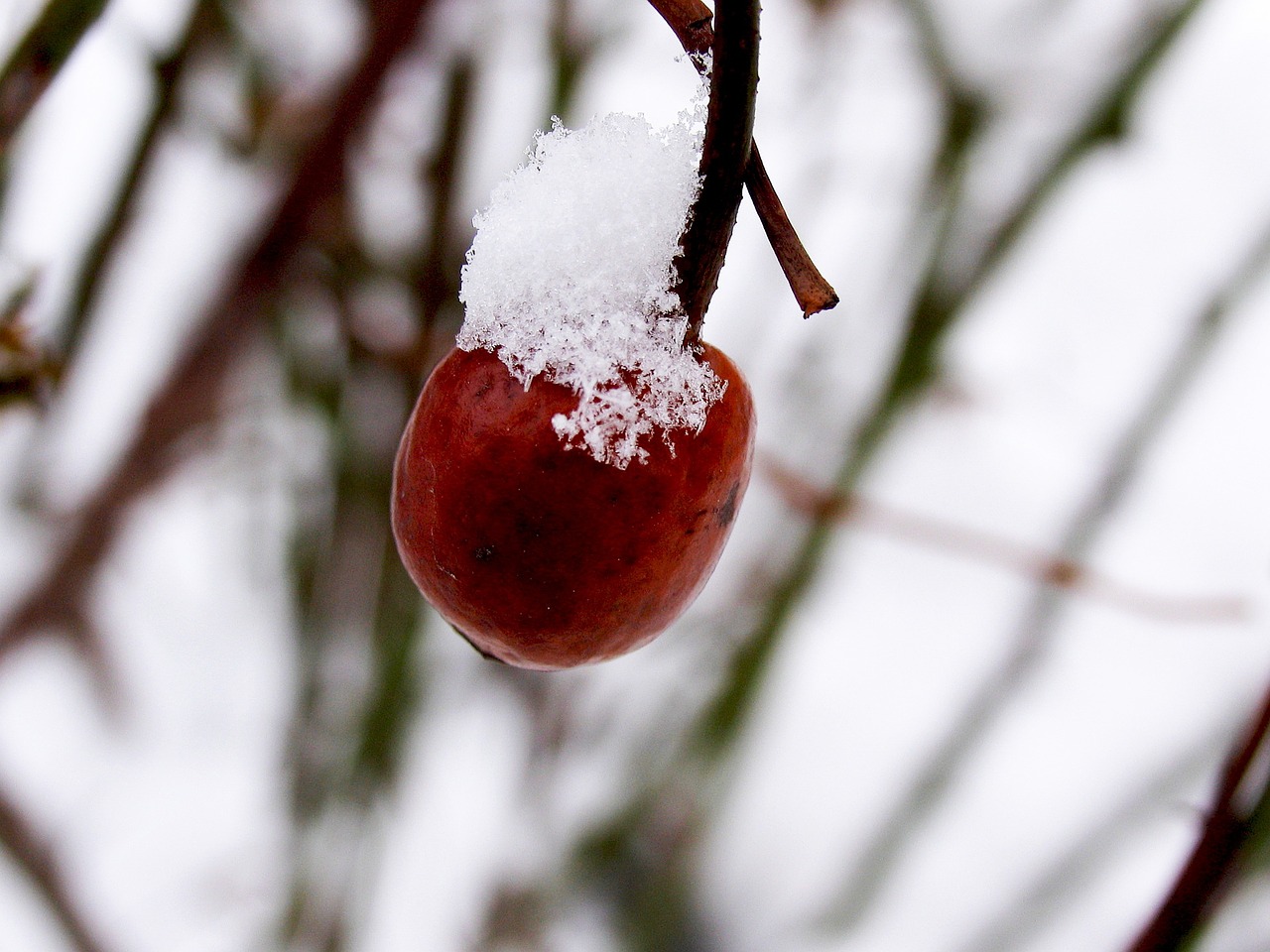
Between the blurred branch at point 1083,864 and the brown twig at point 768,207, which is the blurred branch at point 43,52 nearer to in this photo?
the brown twig at point 768,207

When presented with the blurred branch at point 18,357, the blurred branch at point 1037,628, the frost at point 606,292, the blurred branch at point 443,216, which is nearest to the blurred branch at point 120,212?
the blurred branch at point 443,216

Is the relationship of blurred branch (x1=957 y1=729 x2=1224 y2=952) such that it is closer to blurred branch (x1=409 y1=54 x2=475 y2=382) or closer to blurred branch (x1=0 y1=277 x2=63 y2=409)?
blurred branch (x1=409 y1=54 x2=475 y2=382)

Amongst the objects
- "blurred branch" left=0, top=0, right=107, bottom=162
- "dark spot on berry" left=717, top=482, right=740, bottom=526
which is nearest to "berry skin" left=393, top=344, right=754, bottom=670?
"dark spot on berry" left=717, top=482, right=740, bottom=526

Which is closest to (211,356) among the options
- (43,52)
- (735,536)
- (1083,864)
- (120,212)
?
(120,212)

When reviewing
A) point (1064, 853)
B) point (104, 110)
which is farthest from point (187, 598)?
point (1064, 853)

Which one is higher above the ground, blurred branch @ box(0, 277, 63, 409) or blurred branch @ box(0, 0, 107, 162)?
blurred branch @ box(0, 0, 107, 162)

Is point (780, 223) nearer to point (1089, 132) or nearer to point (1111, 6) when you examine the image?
point (1089, 132)
